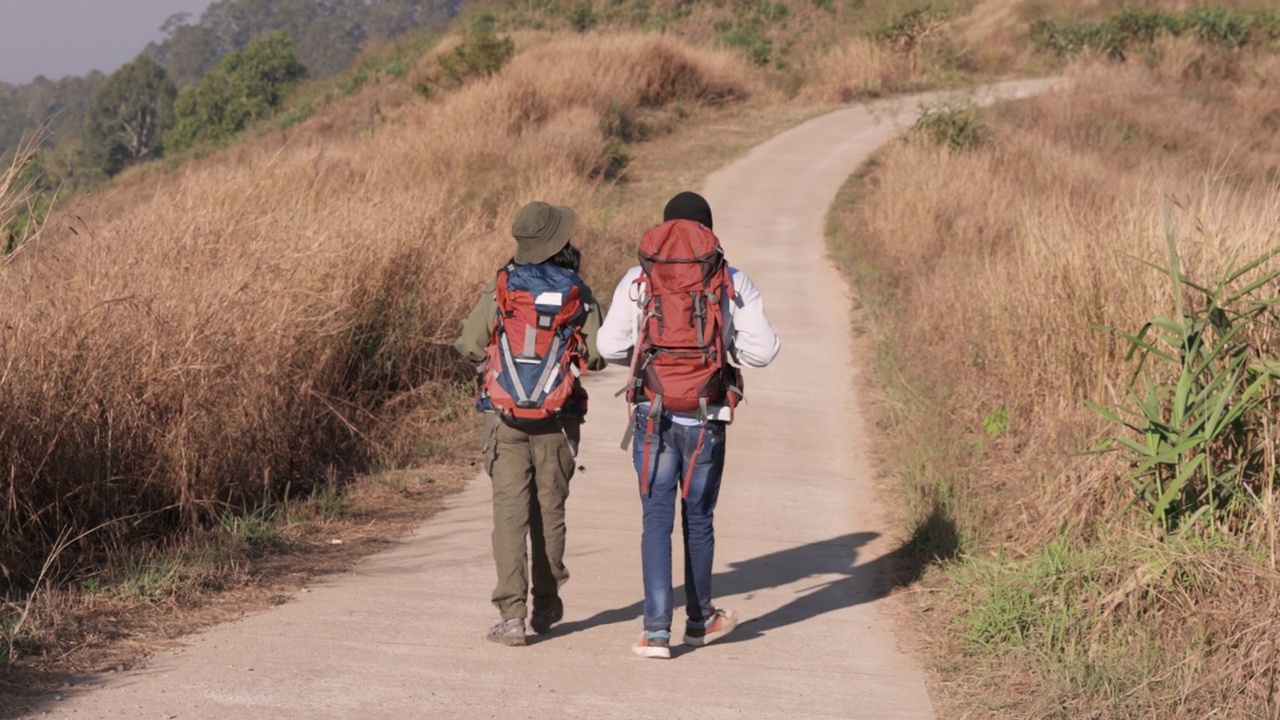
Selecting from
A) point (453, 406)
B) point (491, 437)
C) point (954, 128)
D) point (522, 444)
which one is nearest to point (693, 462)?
point (522, 444)

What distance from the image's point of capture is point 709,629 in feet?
19.9

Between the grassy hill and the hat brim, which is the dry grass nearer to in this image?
the grassy hill

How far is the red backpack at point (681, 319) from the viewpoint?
214 inches

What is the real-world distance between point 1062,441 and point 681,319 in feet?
12.3

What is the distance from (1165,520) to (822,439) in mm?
4217

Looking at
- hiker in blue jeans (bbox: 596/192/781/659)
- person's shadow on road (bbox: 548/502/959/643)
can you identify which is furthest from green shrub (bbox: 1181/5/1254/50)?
hiker in blue jeans (bbox: 596/192/781/659)

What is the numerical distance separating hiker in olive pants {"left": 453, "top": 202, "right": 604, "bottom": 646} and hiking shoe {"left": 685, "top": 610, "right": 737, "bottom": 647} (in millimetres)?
713

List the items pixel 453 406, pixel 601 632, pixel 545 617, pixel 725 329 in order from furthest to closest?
pixel 453 406 < pixel 601 632 < pixel 545 617 < pixel 725 329

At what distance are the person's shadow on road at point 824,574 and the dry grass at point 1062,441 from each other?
29 cm

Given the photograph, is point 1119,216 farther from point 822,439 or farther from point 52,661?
point 52,661

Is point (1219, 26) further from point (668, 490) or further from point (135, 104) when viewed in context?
point (135, 104)

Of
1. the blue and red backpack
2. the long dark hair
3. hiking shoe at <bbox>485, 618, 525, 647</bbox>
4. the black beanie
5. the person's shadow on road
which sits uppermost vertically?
the black beanie

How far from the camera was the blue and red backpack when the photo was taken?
5598mm

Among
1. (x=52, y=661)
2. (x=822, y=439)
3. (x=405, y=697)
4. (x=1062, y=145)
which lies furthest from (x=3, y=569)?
(x=1062, y=145)
